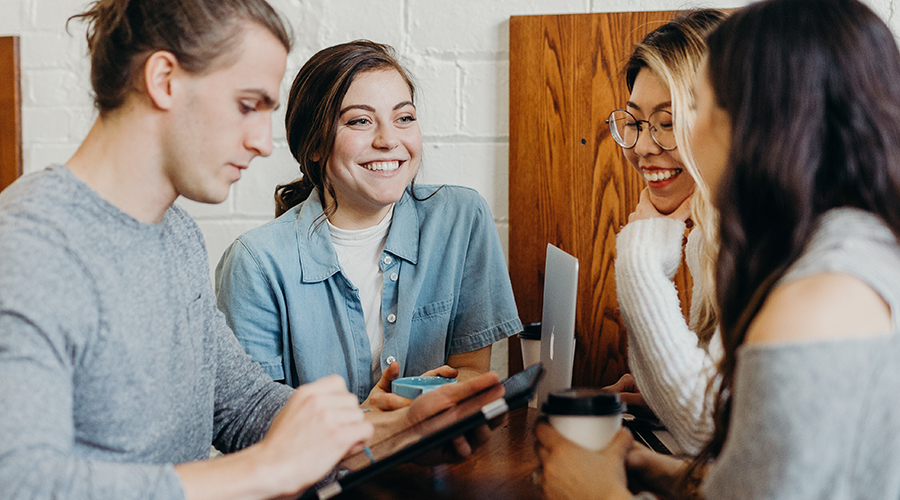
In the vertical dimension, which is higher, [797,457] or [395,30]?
[395,30]

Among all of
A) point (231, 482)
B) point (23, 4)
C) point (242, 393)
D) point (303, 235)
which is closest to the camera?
point (231, 482)

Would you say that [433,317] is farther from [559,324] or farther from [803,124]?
[803,124]

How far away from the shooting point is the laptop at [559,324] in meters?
0.97

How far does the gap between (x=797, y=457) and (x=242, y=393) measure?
0.76 metres

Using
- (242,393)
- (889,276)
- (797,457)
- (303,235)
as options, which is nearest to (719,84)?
(889,276)

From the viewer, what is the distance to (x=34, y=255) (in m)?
0.66

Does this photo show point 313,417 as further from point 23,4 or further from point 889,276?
point 23,4

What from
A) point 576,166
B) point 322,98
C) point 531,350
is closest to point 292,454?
point 531,350

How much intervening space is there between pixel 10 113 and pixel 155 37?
4.42 ft

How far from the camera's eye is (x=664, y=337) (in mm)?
1064

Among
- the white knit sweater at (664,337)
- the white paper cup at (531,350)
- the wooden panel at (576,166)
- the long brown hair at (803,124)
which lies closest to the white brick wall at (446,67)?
the wooden panel at (576,166)

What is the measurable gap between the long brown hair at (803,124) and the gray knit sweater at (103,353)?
579mm

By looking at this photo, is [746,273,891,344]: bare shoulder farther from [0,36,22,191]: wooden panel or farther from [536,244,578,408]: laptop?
[0,36,22,191]: wooden panel

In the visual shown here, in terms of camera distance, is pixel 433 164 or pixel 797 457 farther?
pixel 433 164
